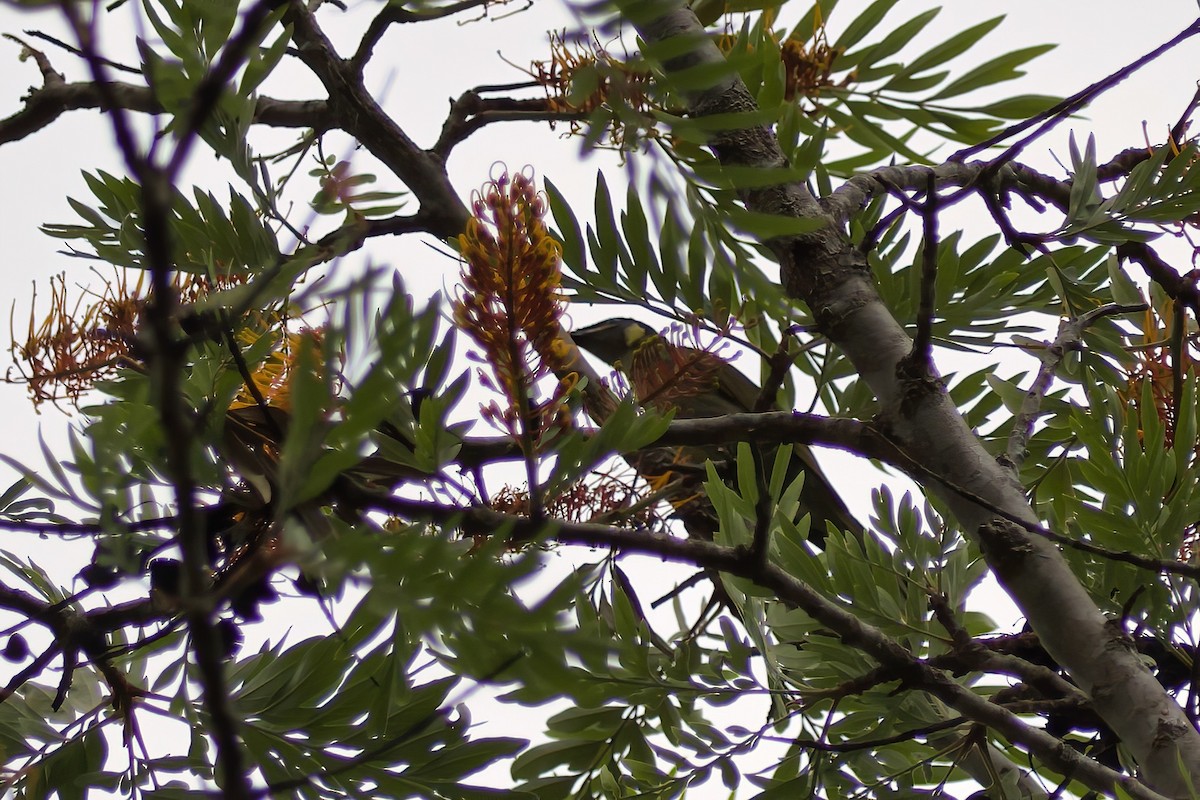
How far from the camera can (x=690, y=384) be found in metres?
0.53

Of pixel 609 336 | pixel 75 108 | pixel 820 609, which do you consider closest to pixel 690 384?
pixel 820 609

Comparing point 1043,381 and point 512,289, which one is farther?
point 1043,381

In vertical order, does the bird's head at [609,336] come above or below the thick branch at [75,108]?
below

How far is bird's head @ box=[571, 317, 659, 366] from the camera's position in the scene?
110cm

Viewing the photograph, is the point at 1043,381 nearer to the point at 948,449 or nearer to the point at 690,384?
the point at 948,449

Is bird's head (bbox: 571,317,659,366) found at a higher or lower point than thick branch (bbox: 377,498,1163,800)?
higher

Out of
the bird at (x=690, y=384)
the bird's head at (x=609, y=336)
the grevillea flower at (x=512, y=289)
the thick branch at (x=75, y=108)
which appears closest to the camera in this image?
the grevillea flower at (x=512, y=289)

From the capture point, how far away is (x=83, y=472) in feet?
0.96

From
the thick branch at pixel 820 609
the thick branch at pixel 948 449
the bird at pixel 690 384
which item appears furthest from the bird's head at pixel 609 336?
the thick branch at pixel 820 609

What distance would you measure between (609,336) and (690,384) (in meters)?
0.59

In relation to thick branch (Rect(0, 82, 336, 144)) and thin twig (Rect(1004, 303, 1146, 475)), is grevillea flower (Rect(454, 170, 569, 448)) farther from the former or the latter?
thick branch (Rect(0, 82, 336, 144))

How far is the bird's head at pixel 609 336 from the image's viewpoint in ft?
3.61

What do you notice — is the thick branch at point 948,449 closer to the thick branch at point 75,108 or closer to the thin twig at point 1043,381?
the thin twig at point 1043,381

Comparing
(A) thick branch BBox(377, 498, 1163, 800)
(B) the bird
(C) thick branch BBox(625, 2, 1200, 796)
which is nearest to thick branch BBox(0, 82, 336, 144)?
(B) the bird
